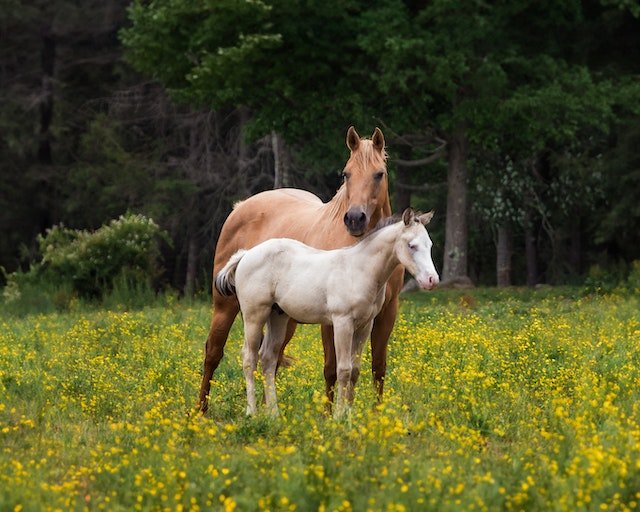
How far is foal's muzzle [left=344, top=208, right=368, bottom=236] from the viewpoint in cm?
930

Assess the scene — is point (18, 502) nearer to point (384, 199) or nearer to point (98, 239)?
point (384, 199)

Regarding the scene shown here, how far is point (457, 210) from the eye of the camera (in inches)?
1013

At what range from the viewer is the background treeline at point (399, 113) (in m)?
23.1

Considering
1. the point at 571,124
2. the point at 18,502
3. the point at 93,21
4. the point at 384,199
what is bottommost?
the point at 18,502

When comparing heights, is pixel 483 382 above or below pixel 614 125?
below

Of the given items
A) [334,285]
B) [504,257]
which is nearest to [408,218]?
[334,285]

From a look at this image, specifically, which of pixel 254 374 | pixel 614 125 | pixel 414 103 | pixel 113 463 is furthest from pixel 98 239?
pixel 113 463

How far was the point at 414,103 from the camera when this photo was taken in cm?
2431

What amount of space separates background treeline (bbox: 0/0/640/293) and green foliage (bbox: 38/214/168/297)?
1409 millimetres

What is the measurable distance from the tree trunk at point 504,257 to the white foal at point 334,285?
22.7 metres

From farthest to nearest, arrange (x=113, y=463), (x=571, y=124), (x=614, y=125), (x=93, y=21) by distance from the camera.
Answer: (x=93, y=21) < (x=614, y=125) < (x=571, y=124) < (x=113, y=463)

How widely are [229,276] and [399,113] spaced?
15.1 m

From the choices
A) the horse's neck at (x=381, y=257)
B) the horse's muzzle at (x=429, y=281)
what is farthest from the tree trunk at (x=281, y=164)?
the horse's muzzle at (x=429, y=281)

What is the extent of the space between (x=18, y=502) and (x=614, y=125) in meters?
22.9
